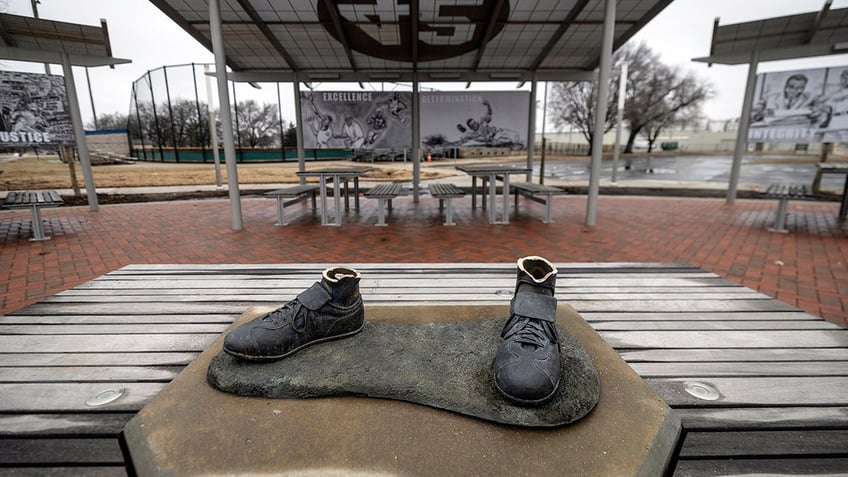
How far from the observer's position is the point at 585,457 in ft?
3.40

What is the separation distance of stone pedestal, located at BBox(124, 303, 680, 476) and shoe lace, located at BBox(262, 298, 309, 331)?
0.30 metres

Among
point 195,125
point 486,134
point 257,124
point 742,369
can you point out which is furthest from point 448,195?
point 257,124

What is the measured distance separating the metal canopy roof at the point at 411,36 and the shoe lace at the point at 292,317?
19.8ft

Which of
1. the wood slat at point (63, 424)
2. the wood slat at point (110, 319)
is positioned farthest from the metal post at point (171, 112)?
the wood slat at point (63, 424)

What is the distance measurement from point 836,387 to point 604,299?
40.8 inches

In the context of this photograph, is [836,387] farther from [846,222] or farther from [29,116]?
[29,116]

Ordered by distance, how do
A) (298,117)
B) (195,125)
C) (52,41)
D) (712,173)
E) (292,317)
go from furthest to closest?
1. (195,125)
2. (712,173)
3. (298,117)
4. (52,41)
5. (292,317)

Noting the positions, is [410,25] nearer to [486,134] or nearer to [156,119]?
[486,134]

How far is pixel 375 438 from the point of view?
1.10 meters

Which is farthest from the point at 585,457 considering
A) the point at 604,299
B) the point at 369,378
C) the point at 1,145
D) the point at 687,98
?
the point at 687,98

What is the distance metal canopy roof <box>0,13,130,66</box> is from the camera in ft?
22.4

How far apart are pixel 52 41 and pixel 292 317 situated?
9318mm

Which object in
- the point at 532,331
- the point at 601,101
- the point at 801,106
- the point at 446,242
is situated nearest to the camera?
the point at 532,331

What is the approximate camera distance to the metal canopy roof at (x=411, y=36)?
6.53m
